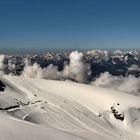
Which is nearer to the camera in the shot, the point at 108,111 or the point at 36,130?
the point at 36,130

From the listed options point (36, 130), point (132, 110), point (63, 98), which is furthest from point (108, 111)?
point (36, 130)

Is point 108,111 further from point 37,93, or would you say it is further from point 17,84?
point 17,84

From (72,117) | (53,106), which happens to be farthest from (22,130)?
(53,106)

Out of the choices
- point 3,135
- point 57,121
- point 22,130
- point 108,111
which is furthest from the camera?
point 108,111

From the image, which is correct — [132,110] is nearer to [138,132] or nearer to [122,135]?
[138,132]

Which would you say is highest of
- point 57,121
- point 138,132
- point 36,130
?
point 36,130

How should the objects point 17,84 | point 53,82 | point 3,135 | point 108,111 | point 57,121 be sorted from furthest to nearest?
point 53,82 < point 17,84 < point 108,111 < point 57,121 < point 3,135

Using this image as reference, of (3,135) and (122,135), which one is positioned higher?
(3,135)
